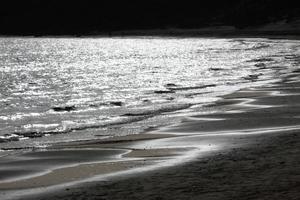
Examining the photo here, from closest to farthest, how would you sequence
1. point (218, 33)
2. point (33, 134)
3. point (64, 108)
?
point (33, 134)
point (64, 108)
point (218, 33)

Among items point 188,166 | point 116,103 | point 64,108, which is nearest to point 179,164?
point 188,166

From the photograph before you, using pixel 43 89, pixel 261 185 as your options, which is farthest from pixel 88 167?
pixel 43 89

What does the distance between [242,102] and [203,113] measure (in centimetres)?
332

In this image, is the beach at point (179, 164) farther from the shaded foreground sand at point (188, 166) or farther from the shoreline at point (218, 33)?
the shoreline at point (218, 33)

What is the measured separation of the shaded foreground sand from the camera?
9.58 meters

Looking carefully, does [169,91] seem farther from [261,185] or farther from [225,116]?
[261,185]

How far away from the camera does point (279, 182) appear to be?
376 inches

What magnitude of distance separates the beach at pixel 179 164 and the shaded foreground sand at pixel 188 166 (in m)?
0.01

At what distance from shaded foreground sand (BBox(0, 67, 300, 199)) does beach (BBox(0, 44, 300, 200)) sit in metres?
0.01

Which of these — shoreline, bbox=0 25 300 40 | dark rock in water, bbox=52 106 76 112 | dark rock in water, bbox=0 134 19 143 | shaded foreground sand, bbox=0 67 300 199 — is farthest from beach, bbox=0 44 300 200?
shoreline, bbox=0 25 300 40

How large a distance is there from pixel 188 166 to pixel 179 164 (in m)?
0.35

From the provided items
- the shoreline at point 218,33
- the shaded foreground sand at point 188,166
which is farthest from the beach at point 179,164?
the shoreline at point 218,33

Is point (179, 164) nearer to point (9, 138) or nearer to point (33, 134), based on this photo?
point (9, 138)

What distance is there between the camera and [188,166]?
1150 centimetres
